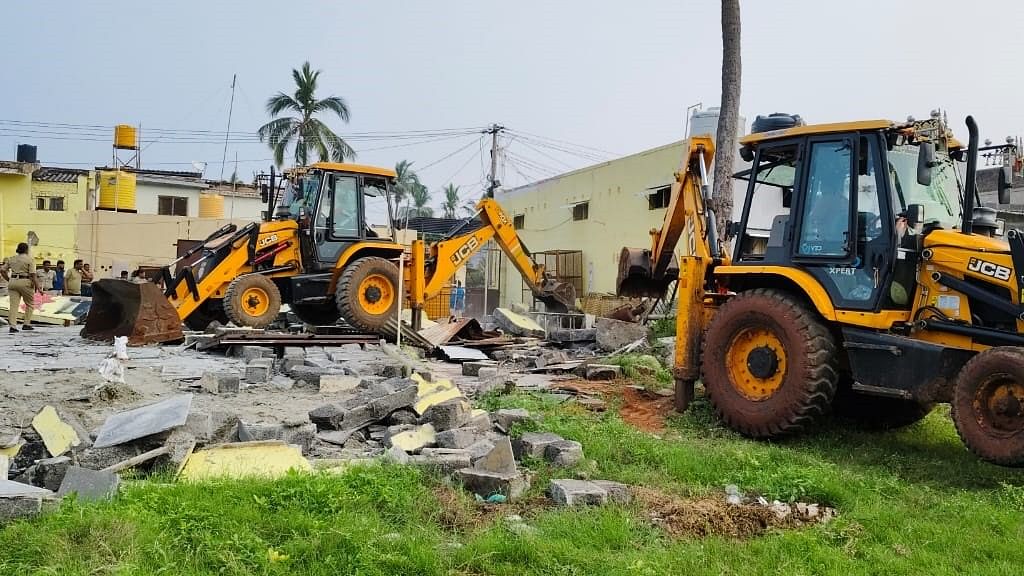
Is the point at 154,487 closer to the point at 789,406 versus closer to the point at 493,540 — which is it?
the point at 493,540

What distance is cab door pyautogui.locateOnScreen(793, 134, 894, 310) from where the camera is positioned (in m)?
6.78

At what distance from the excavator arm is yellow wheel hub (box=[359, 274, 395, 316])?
0.48 m

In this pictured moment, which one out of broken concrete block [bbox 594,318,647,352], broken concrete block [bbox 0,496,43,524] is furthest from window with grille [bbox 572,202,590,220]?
broken concrete block [bbox 0,496,43,524]

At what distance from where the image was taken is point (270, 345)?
39.0 feet

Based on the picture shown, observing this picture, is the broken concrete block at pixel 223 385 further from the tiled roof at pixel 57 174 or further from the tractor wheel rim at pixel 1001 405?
the tiled roof at pixel 57 174

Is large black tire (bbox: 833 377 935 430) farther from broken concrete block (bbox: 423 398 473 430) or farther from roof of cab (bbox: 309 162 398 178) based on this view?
roof of cab (bbox: 309 162 398 178)

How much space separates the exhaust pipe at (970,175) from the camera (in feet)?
20.7

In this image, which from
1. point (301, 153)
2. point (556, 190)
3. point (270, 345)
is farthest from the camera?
point (301, 153)

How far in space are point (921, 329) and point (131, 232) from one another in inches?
1209

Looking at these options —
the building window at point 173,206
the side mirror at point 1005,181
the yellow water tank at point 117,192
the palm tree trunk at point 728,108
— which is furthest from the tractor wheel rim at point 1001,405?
the building window at point 173,206

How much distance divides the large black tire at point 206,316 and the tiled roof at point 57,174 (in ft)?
78.6

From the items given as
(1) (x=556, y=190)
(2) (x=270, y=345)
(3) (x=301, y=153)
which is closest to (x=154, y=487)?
(2) (x=270, y=345)

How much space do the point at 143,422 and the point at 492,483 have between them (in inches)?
100

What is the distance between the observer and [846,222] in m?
7.01
